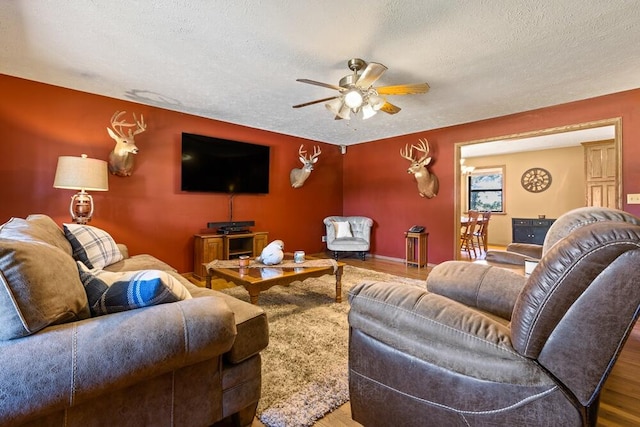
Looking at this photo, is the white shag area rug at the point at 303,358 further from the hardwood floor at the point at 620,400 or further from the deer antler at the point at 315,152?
the deer antler at the point at 315,152

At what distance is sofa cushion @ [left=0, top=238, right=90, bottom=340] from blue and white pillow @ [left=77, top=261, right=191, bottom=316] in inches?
3.0

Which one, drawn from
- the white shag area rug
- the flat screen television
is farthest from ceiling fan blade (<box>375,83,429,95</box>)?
the flat screen television

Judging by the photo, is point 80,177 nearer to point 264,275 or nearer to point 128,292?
point 264,275

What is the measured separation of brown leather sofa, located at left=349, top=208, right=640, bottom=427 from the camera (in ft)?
2.83

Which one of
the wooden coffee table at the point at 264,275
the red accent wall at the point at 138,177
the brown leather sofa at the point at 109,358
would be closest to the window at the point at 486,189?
the red accent wall at the point at 138,177

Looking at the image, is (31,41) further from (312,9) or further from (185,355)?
(185,355)

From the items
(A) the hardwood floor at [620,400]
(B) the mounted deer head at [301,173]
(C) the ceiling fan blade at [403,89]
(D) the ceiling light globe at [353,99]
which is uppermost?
(C) the ceiling fan blade at [403,89]

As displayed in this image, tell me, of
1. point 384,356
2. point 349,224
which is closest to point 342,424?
point 384,356

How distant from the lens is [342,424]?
148 centimetres

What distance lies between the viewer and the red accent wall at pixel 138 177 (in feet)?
10.5

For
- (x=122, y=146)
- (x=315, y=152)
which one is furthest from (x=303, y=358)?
(x=315, y=152)

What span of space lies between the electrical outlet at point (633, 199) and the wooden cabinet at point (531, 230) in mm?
3014

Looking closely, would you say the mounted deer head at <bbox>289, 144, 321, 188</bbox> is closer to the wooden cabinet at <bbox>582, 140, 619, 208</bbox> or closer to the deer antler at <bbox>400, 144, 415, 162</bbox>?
the deer antler at <bbox>400, 144, 415, 162</bbox>

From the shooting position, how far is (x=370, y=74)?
8.26ft
